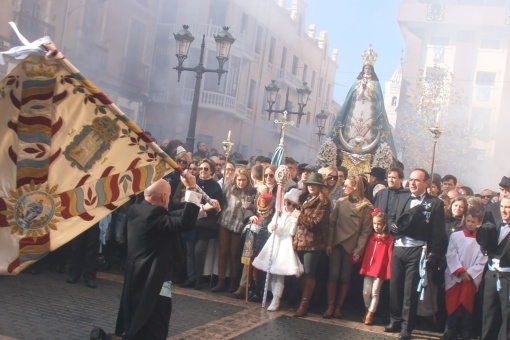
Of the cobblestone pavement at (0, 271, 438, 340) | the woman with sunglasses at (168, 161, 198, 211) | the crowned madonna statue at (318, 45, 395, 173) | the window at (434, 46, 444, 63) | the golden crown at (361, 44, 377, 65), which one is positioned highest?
the window at (434, 46, 444, 63)

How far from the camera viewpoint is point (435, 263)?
26.5 ft

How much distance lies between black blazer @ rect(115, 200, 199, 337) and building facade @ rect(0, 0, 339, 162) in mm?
13478

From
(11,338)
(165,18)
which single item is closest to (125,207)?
(11,338)

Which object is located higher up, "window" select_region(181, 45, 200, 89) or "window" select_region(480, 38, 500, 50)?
"window" select_region(480, 38, 500, 50)

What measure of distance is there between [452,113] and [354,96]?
21191 millimetres

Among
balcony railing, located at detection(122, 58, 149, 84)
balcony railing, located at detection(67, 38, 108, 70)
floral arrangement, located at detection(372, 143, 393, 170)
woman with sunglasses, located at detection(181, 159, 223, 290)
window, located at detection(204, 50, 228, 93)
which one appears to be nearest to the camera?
woman with sunglasses, located at detection(181, 159, 223, 290)

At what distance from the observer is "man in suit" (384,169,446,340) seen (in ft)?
26.5

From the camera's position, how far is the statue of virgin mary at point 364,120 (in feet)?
43.2

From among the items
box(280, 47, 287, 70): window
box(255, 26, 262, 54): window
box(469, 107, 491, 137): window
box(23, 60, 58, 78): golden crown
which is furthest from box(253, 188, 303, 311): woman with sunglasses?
box(280, 47, 287, 70): window

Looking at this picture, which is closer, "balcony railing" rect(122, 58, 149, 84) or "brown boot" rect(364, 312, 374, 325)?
"brown boot" rect(364, 312, 374, 325)

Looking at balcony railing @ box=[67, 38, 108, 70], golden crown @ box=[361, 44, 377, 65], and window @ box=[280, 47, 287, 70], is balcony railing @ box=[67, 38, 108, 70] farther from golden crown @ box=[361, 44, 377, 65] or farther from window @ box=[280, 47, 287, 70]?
window @ box=[280, 47, 287, 70]

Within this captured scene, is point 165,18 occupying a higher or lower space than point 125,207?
higher

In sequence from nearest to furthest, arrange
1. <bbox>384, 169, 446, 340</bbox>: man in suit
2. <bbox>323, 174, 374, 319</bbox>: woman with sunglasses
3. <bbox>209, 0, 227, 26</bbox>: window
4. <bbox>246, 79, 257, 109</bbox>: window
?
<bbox>384, 169, 446, 340</bbox>: man in suit < <bbox>323, 174, 374, 319</bbox>: woman with sunglasses < <bbox>209, 0, 227, 26</bbox>: window < <bbox>246, 79, 257, 109</bbox>: window

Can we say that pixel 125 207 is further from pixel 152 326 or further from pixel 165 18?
pixel 165 18
